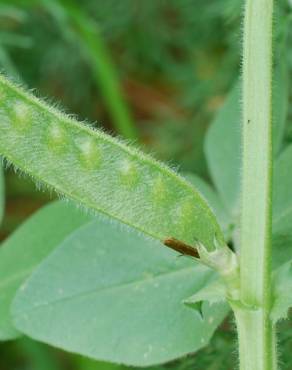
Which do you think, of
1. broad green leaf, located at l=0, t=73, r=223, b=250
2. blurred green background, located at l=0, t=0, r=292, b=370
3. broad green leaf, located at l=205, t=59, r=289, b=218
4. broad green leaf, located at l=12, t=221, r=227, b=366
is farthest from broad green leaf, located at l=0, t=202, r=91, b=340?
blurred green background, located at l=0, t=0, r=292, b=370

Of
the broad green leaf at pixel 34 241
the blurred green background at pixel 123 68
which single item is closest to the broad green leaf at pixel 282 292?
the broad green leaf at pixel 34 241

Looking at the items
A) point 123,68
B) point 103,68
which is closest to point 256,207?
point 103,68

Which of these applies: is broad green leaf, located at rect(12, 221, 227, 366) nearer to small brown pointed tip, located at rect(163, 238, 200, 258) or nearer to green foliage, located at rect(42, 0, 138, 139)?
small brown pointed tip, located at rect(163, 238, 200, 258)

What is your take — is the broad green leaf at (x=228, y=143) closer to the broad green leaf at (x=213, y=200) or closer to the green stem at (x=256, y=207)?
the broad green leaf at (x=213, y=200)

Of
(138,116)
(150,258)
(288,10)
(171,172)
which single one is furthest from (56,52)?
(171,172)

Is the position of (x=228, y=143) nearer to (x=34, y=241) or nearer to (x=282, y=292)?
(x=34, y=241)
